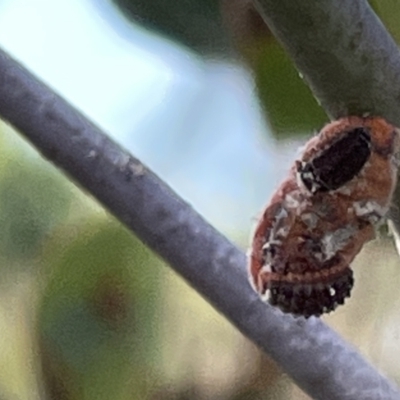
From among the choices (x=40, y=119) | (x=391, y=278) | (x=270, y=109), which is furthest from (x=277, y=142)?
(x=40, y=119)

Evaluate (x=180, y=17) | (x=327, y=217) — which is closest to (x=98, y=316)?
(x=180, y=17)

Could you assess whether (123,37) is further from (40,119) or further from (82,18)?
(40,119)

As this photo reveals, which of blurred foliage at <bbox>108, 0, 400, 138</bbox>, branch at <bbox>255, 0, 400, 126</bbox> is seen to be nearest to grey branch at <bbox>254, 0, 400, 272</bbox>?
branch at <bbox>255, 0, 400, 126</bbox>

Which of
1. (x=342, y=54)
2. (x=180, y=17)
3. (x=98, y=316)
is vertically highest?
(x=342, y=54)

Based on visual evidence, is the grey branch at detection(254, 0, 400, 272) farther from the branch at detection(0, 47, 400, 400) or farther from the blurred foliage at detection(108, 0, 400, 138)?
the blurred foliage at detection(108, 0, 400, 138)

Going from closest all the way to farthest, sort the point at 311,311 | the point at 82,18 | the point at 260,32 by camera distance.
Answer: the point at 311,311
the point at 260,32
the point at 82,18

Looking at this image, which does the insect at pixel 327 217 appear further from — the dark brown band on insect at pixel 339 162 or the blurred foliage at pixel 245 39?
the blurred foliage at pixel 245 39

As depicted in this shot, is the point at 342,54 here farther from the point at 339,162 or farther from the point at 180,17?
the point at 180,17
